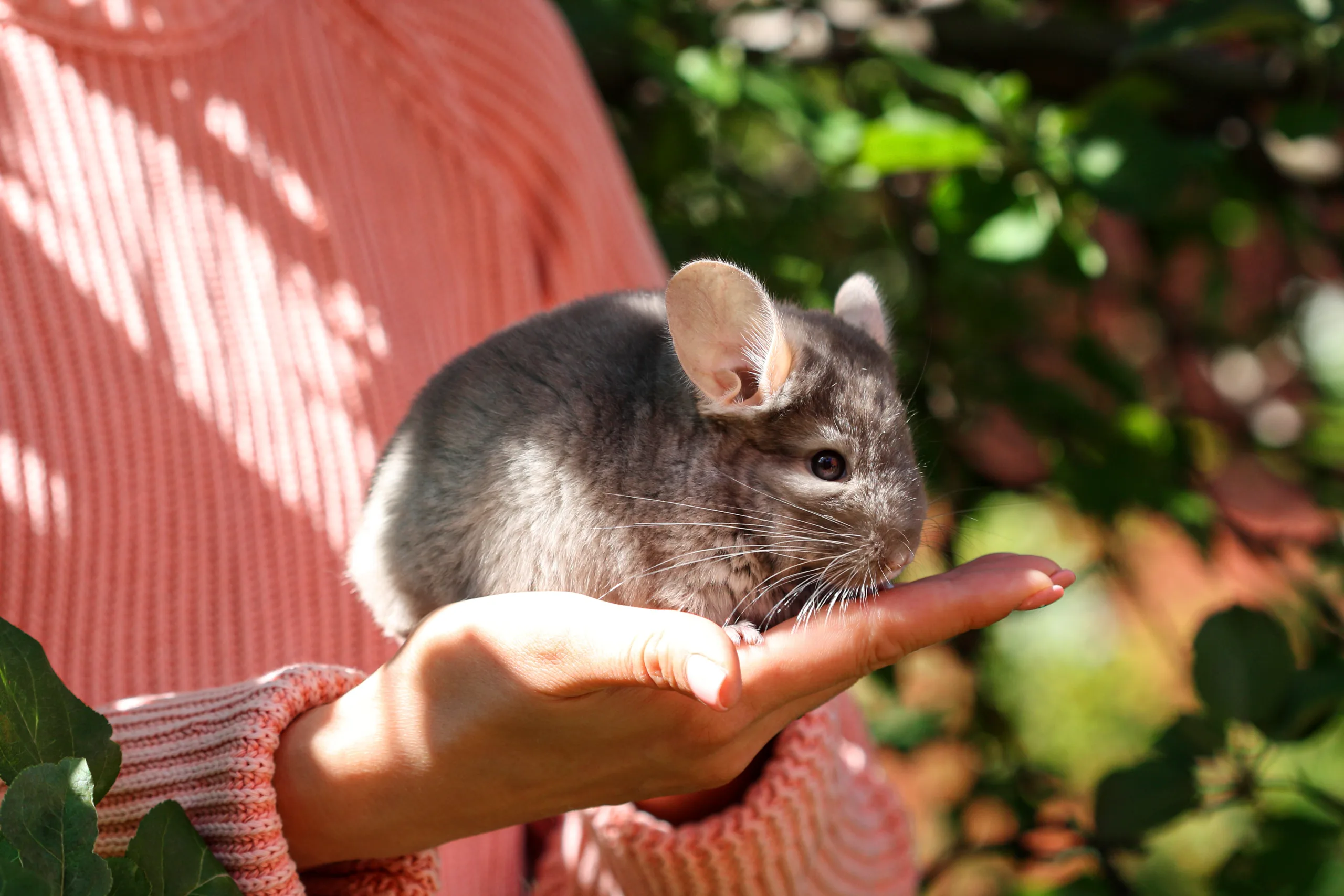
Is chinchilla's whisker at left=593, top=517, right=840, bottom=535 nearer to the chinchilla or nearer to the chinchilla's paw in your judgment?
the chinchilla

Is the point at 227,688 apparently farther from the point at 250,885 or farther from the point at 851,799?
the point at 851,799

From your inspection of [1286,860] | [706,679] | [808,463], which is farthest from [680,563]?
[1286,860]

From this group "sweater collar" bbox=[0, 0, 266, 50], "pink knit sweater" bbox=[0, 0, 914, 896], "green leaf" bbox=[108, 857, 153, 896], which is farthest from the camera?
"sweater collar" bbox=[0, 0, 266, 50]

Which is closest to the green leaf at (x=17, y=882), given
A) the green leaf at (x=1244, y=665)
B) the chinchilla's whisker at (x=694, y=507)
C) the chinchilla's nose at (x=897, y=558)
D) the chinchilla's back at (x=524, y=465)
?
the chinchilla's back at (x=524, y=465)

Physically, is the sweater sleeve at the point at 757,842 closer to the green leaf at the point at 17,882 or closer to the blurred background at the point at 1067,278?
the blurred background at the point at 1067,278

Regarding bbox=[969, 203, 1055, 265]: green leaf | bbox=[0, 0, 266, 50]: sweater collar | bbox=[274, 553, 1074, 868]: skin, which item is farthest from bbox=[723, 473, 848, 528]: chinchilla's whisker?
bbox=[0, 0, 266, 50]: sweater collar

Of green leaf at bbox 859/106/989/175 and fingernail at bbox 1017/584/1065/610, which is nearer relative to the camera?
fingernail at bbox 1017/584/1065/610
